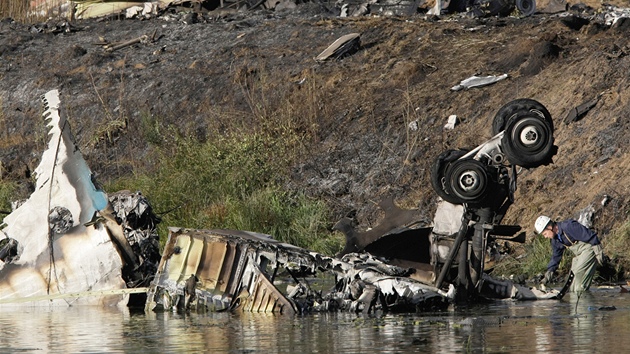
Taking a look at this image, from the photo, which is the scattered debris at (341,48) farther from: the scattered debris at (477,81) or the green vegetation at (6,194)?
the green vegetation at (6,194)

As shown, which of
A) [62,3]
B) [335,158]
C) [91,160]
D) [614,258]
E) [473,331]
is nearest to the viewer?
[473,331]

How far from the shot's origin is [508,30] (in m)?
27.0

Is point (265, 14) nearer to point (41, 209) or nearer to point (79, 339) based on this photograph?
point (41, 209)

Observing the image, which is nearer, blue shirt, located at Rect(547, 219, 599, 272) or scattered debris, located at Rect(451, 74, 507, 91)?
blue shirt, located at Rect(547, 219, 599, 272)

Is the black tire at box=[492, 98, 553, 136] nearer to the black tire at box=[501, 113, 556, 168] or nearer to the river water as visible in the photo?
the black tire at box=[501, 113, 556, 168]

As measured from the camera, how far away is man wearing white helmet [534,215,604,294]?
14641mm

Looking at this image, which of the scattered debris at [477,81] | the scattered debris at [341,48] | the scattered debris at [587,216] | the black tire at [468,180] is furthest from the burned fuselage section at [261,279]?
the scattered debris at [341,48]

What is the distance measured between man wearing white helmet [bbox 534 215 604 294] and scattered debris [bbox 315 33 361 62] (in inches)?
526

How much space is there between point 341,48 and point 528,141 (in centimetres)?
1451

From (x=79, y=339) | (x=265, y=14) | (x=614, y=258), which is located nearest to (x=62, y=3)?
(x=265, y=14)

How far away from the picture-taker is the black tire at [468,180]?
13344mm

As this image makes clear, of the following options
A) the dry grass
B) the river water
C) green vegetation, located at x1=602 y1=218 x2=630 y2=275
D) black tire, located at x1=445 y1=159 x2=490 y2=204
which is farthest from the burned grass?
the river water

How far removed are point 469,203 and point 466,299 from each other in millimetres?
1120

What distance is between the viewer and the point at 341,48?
27.6 meters
